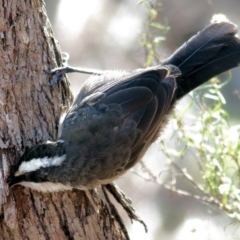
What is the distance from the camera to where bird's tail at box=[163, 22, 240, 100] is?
261cm

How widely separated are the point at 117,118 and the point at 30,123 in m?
0.39

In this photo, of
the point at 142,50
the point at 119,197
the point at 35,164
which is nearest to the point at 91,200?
the point at 119,197

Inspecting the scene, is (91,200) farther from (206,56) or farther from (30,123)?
(206,56)

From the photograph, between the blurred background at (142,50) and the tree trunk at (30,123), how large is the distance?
4.14 ft

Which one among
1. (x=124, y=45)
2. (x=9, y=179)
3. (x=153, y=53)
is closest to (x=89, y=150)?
(x=9, y=179)

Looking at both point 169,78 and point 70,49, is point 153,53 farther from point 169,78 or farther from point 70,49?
point 70,49

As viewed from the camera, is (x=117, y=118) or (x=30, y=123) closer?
(x=30, y=123)

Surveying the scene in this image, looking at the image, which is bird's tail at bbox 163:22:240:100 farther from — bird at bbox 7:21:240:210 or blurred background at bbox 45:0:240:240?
blurred background at bbox 45:0:240:240

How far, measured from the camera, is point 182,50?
2680 mm

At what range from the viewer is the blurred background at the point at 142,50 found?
156 inches

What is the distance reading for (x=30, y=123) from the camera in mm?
2225

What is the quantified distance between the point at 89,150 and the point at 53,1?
9.90ft

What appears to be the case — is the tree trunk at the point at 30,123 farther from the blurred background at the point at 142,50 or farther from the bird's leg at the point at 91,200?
the blurred background at the point at 142,50

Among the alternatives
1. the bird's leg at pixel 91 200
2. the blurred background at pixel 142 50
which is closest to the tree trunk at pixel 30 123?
the bird's leg at pixel 91 200
